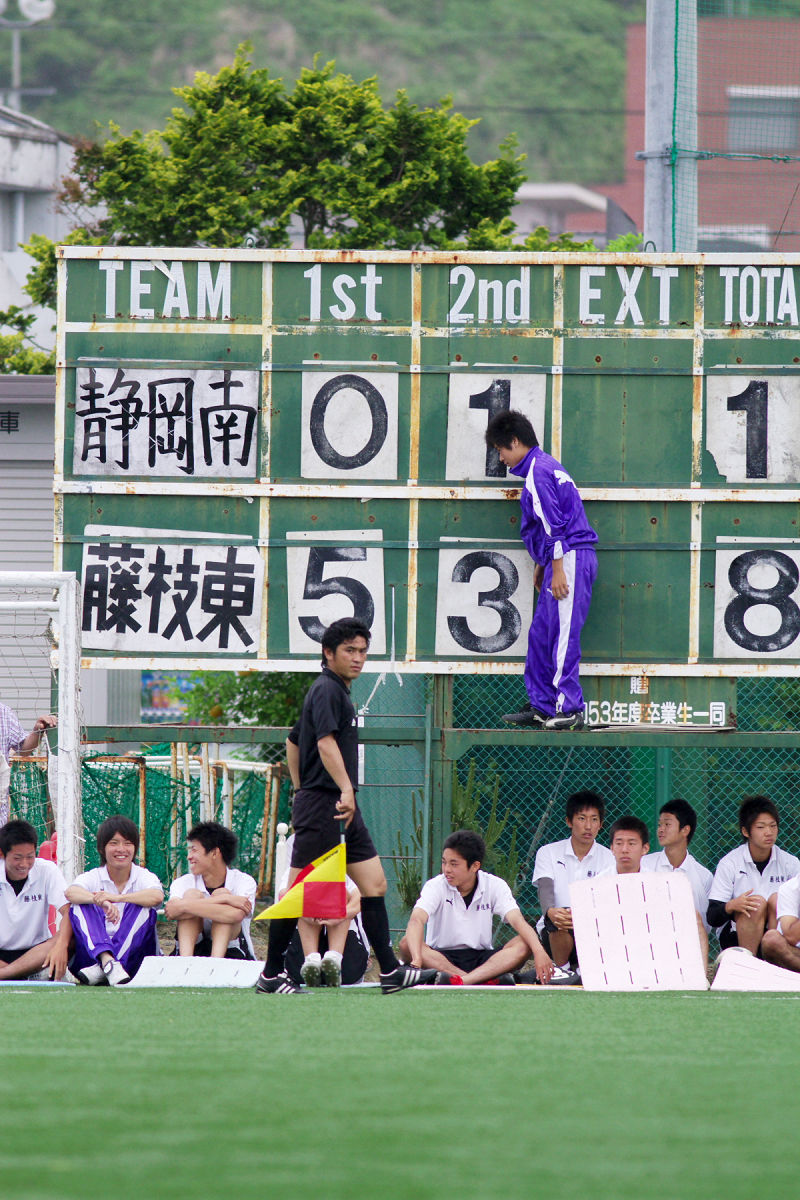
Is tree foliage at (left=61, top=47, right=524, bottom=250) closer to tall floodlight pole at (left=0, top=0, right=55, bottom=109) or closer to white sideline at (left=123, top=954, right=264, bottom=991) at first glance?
white sideline at (left=123, top=954, right=264, bottom=991)

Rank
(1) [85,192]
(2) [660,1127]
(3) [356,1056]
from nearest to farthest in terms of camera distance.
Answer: (2) [660,1127] → (3) [356,1056] → (1) [85,192]

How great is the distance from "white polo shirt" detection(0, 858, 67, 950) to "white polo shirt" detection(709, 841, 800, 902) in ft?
11.1

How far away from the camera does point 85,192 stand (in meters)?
19.7

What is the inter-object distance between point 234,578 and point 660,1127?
616cm

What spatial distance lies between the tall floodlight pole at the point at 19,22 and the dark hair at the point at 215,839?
3854cm

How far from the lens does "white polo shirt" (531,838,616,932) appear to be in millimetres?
9117

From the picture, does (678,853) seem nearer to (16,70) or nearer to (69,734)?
(69,734)

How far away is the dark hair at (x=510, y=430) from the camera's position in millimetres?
9570

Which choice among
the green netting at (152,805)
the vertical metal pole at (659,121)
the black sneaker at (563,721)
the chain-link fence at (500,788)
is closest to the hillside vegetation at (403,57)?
the vertical metal pole at (659,121)

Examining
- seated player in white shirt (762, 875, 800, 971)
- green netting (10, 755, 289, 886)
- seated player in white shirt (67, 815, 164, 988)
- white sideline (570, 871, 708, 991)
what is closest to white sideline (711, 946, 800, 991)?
white sideline (570, 871, 708, 991)

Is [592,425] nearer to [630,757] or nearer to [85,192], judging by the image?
[630,757]

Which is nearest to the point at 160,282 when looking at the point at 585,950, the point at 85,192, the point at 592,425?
the point at 592,425

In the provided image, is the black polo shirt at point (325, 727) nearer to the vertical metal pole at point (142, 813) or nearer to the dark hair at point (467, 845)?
the dark hair at point (467, 845)

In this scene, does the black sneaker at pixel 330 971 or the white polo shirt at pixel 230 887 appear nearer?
the black sneaker at pixel 330 971
